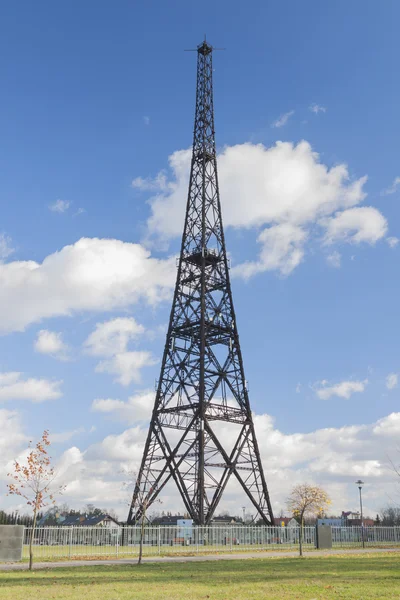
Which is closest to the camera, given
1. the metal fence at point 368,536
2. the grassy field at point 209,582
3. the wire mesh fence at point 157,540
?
the grassy field at point 209,582

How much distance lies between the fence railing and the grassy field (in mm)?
7890

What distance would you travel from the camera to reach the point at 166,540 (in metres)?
35.3

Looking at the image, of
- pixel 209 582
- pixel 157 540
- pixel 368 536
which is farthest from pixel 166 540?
pixel 368 536

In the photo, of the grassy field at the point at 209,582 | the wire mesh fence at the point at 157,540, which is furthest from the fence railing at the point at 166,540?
the grassy field at the point at 209,582

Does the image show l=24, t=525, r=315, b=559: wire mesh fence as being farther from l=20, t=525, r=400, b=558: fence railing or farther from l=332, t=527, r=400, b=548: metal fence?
l=332, t=527, r=400, b=548: metal fence

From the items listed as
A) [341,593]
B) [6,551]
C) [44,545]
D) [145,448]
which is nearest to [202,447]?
[145,448]

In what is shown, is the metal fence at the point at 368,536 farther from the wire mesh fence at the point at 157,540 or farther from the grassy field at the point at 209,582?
the grassy field at the point at 209,582

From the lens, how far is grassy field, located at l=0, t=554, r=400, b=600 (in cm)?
1430

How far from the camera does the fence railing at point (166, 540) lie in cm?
3062

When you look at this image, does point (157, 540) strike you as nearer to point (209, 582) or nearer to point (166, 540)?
point (166, 540)

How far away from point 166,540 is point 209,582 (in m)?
19.2

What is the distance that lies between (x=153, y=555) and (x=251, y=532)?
10.2 m

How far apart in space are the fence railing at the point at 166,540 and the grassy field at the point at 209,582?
7.89 metres

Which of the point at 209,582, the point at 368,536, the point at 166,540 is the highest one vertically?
the point at 209,582
